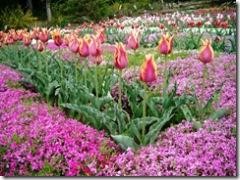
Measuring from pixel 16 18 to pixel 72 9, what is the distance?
0.24 m

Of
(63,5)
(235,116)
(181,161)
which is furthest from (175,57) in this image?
(181,161)

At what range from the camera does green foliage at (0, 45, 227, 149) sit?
7.22 ft

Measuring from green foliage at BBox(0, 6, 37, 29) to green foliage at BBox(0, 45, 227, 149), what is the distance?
0.79 feet

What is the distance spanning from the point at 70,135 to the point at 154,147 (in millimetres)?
320

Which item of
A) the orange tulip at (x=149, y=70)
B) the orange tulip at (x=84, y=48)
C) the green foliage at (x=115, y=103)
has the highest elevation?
the orange tulip at (x=84, y=48)

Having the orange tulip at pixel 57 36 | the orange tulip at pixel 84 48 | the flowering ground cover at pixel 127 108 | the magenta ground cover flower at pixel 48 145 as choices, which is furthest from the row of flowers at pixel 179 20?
the magenta ground cover flower at pixel 48 145

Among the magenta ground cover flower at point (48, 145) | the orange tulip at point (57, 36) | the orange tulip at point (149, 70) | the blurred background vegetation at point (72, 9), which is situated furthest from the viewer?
the orange tulip at point (57, 36)

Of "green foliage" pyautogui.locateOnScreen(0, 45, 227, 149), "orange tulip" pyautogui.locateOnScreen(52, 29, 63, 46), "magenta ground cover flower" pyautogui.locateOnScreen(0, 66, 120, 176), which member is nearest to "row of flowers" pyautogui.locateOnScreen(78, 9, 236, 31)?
"orange tulip" pyautogui.locateOnScreen(52, 29, 63, 46)

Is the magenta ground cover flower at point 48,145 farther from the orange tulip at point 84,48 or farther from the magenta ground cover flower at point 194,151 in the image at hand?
the orange tulip at point 84,48

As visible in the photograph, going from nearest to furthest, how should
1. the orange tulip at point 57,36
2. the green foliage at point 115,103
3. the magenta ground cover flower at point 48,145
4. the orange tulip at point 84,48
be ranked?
the magenta ground cover flower at point 48,145, the green foliage at point 115,103, the orange tulip at point 84,48, the orange tulip at point 57,36

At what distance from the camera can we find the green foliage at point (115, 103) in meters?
2.20

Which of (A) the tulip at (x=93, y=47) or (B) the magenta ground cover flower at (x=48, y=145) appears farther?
(A) the tulip at (x=93, y=47)

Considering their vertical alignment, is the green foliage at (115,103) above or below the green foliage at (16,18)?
below

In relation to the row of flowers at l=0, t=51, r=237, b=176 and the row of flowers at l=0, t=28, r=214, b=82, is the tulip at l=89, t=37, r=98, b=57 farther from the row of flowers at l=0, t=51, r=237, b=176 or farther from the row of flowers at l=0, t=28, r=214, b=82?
the row of flowers at l=0, t=51, r=237, b=176
